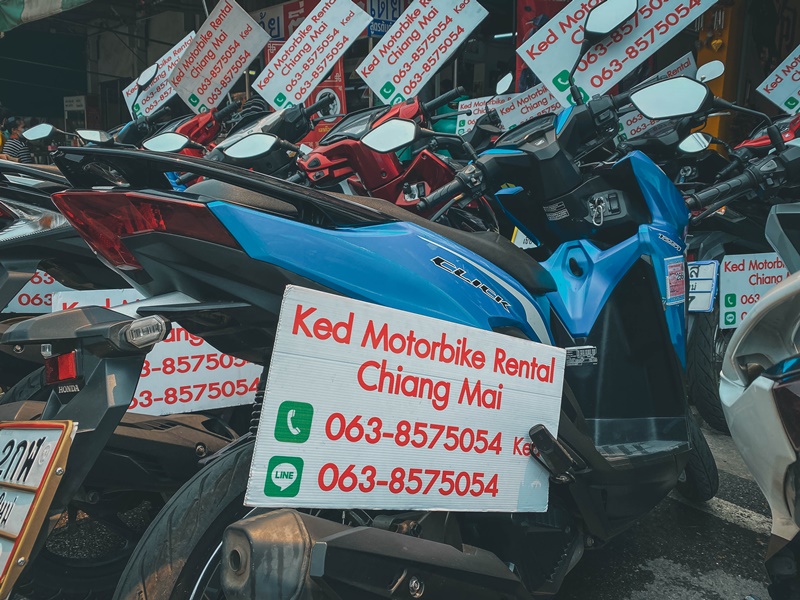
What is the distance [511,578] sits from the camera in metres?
1.45

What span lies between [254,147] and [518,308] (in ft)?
3.48

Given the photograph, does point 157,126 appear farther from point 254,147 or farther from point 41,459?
point 41,459

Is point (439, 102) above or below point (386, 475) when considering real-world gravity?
above

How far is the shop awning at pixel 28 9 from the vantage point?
7.86 meters

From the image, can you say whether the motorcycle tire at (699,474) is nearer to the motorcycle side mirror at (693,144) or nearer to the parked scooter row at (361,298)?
the parked scooter row at (361,298)

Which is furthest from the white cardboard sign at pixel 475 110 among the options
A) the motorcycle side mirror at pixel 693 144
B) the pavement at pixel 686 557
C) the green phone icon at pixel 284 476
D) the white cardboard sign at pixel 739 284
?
the green phone icon at pixel 284 476

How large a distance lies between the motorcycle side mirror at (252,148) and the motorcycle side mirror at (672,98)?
3.45 feet

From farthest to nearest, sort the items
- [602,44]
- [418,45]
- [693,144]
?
1. [418,45]
2. [602,44]
3. [693,144]

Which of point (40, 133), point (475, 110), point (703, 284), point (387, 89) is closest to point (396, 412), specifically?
point (703, 284)

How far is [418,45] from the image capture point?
5.04 metres

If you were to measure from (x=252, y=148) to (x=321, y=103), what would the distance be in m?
1.38

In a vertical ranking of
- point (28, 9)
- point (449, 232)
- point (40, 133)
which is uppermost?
point (28, 9)

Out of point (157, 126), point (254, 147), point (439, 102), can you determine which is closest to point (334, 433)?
point (254, 147)

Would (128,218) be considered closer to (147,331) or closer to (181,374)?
(147,331)
